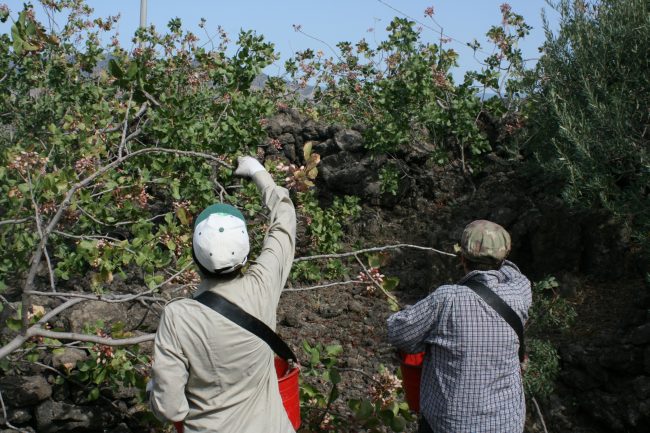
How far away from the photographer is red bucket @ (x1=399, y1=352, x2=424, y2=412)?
2750mm

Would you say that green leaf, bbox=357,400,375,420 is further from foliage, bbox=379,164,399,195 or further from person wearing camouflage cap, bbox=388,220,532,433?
foliage, bbox=379,164,399,195

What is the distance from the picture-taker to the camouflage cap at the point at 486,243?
102 inches

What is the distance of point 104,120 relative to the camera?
477 cm

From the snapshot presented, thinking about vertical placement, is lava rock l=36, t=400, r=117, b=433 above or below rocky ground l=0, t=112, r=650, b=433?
below

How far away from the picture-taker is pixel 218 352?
6.84 feet

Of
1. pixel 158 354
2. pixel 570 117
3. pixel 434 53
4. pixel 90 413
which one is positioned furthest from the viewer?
pixel 434 53

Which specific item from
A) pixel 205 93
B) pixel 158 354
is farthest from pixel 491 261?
pixel 205 93

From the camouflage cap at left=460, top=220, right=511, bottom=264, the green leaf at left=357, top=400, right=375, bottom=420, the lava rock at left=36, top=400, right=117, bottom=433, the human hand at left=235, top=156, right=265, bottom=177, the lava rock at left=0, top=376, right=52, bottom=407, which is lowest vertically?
the lava rock at left=36, top=400, right=117, bottom=433

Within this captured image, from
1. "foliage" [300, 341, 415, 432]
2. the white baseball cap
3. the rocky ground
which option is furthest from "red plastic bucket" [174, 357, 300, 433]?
the rocky ground

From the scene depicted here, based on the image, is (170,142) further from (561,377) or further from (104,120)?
(561,377)

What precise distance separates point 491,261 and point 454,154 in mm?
5452

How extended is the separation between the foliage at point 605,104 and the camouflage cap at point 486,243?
253 centimetres

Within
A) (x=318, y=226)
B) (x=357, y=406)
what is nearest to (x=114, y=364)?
(x=357, y=406)

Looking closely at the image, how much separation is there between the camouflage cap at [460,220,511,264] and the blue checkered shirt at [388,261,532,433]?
59 millimetres
